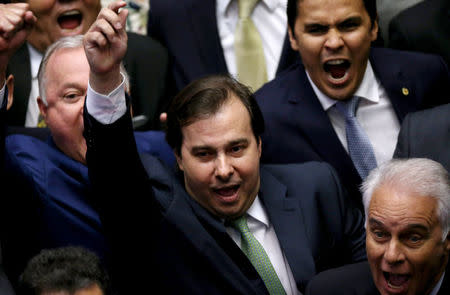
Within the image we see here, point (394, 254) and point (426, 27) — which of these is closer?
point (394, 254)

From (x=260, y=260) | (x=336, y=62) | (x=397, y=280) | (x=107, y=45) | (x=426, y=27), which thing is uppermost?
(x=107, y=45)

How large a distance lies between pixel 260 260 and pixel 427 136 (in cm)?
79

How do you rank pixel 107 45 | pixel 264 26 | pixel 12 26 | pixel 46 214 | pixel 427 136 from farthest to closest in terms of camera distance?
pixel 264 26 → pixel 427 136 → pixel 46 214 → pixel 107 45 → pixel 12 26

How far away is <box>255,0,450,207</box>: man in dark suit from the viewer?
4328 mm

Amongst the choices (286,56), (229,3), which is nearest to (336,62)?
(286,56)

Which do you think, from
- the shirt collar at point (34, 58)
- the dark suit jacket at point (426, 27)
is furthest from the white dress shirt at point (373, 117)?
the shirt collar at point (34, 58)

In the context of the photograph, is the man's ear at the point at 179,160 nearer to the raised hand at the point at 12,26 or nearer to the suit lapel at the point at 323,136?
the suit lapel at the point at 323,136

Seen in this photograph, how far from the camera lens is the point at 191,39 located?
4.74m

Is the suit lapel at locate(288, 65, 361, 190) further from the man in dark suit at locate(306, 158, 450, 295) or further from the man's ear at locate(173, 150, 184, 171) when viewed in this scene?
the man in dark suit at locate(306, 158, 450, 295)

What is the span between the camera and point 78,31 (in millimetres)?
4633

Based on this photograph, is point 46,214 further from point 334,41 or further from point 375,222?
point 334,41

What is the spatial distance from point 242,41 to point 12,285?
168cm

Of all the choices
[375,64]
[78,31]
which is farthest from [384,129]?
[78,31]

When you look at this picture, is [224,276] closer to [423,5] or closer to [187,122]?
[187,122]
